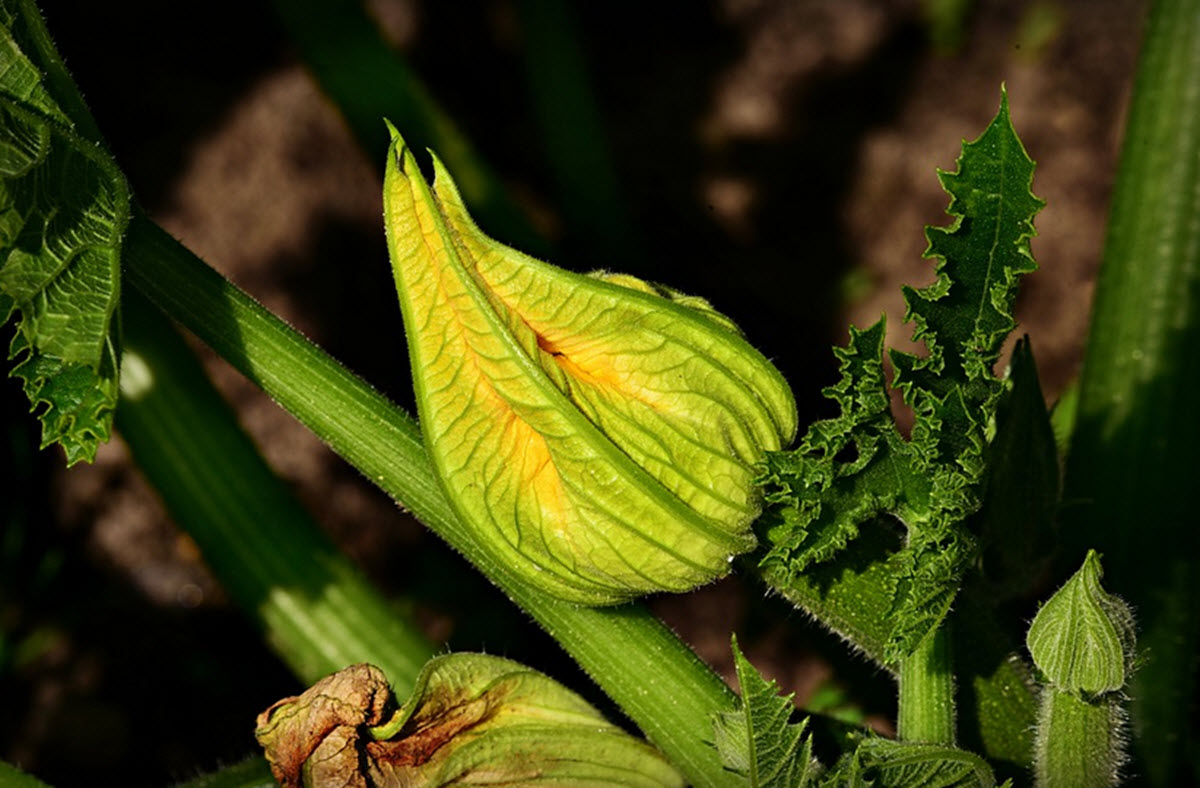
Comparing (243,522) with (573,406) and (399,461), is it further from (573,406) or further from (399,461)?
(573,406)

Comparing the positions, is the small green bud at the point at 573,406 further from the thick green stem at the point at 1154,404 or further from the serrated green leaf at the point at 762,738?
the thick green stem at the point at 1154,404

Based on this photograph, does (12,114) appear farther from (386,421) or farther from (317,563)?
(317,563)

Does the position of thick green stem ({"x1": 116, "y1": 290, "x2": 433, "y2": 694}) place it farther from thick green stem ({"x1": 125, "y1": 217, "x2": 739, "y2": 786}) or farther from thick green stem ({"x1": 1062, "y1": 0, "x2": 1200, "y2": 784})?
thick green stem ({"x1": 1062, "y1": 0, "x2": 1200, "y2": 784})

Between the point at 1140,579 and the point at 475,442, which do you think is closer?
the point at 475,442

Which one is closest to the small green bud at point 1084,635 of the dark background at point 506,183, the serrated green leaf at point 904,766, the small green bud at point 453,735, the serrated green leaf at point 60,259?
the serrated green leaf at point 904,766

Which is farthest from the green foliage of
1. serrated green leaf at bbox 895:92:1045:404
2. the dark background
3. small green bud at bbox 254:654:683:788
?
the dark background

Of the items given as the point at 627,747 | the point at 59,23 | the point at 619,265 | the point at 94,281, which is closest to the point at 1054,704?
the point at 627,747

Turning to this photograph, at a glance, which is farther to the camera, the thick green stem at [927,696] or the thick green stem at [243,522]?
the thick green stem at [243,522]
